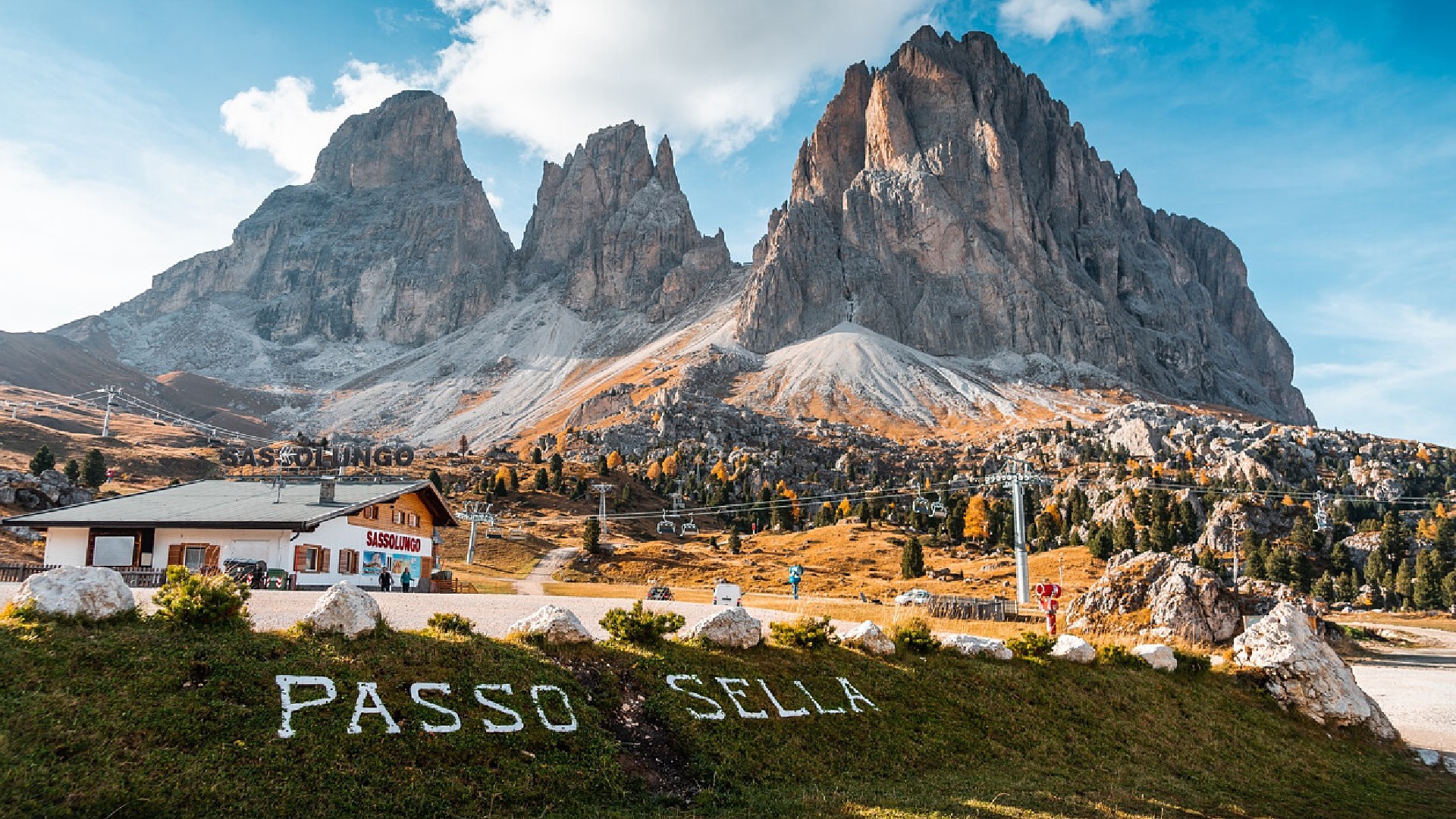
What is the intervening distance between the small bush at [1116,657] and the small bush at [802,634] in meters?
8.96

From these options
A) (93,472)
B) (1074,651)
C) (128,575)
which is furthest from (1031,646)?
(93,472)

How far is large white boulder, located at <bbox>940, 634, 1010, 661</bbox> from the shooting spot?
20264 millimetres

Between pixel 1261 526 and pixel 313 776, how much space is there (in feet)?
378

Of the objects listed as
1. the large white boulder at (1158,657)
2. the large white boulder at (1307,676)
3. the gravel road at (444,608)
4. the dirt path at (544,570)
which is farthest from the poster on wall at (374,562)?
the large white boulder at (1307,676)

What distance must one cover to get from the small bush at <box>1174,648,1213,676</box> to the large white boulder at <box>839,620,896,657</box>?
10.4 m

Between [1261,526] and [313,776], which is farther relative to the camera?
[1261,526]

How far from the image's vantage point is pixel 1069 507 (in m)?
116

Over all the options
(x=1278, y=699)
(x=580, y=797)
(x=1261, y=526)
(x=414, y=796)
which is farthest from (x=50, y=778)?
(x=1261, y=526)

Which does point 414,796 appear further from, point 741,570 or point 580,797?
point 741,570

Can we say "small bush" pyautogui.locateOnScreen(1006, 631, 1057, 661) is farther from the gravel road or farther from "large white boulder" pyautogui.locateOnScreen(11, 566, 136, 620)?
"large white boulder" pyautogui.locateOnScreen(11, 566, 136, 620)

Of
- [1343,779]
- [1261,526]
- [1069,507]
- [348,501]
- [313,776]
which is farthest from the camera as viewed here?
[1069,507]

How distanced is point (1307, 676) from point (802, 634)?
1638cm

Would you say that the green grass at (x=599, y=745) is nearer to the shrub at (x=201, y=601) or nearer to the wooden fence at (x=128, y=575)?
the shrub at (x=201, y=601)

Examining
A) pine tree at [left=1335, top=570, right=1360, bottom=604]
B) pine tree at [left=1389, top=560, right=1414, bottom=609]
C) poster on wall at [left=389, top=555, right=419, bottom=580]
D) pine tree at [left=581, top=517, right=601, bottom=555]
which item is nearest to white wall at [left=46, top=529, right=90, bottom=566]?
poster on wall at [left=389, top=555, right=419, bottom=580]
